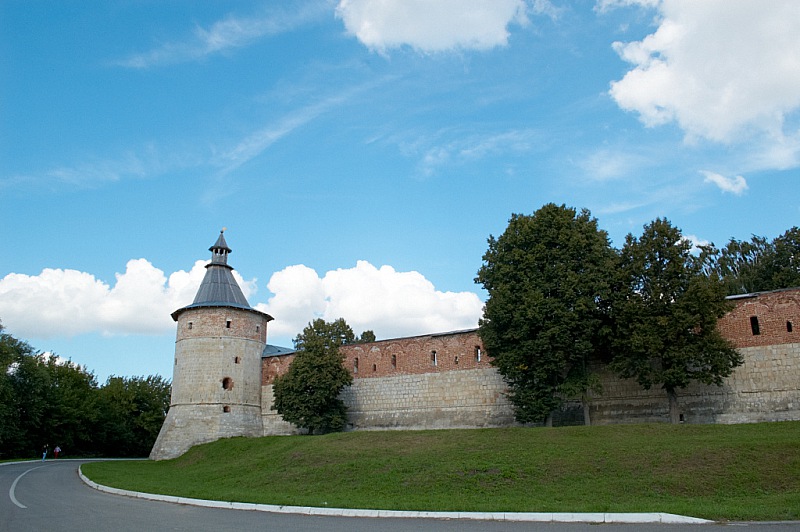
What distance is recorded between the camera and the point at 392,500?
15.4 meters

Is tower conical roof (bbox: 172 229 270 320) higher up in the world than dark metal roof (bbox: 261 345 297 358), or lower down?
higher up

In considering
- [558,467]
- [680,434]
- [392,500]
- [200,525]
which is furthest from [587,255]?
[200,525]

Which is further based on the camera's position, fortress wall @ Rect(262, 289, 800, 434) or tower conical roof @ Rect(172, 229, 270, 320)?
tower conical roof @ Rect(172, 229, 270, 320)

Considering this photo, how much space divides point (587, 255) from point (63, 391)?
43.7 metres

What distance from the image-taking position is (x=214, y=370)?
36094 millimetres

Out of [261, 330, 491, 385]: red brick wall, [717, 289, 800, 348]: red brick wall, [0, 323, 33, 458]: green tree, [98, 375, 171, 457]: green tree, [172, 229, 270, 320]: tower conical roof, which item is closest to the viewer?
[717, 289, 800, 348]: red brick wall

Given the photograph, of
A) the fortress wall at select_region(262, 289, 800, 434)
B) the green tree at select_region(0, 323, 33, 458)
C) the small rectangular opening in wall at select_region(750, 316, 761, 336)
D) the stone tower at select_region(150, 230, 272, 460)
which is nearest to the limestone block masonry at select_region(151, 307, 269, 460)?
the stone tower at select_region(150, 230, 272, 460)

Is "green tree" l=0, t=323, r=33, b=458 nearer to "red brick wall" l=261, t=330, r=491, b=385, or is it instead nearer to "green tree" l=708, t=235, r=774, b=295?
"red brick wall" l=261, t=330, r=491, b=385

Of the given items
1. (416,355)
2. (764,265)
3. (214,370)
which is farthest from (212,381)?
(764,265)

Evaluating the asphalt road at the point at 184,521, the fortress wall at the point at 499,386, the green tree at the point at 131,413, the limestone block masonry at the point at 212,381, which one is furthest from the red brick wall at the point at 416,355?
the green tree at the point at 131,413

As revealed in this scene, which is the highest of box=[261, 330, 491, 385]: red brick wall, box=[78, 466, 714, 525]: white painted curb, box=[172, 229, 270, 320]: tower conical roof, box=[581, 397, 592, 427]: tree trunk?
box=[172, 229, 270, 320]: tower conical roof

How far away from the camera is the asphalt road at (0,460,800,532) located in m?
A: 11.3

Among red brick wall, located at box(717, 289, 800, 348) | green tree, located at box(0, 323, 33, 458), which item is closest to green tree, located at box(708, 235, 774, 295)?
red brick wall, located at box(717, 289, 800, 348)

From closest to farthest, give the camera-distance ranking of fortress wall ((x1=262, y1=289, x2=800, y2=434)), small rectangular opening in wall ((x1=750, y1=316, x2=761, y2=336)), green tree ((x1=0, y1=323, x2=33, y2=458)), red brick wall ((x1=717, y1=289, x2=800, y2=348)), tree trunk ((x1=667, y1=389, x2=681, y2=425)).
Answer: fortress wall ((x1=262, y1=289, x2=800, y2=434)) → red brick wall ((x1=717, y1=289, x2=800, y2=348)) → tree trunk ((x1=667, y1=389, x2=681, y2=425)) → small rectangular opening in wall ((x1=750, y1=316, x2=761, y2=336)) → green tree ((x1=0, y1=323, x2=33, y2=458))
